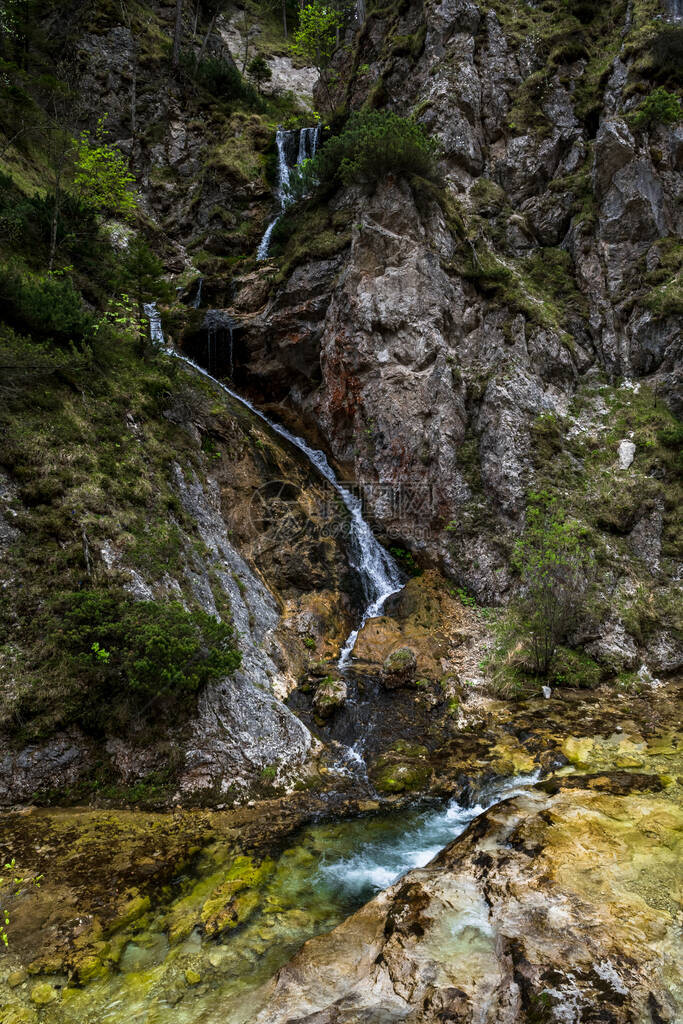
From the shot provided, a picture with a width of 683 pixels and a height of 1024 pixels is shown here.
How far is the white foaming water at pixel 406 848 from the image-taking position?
20.6 ft

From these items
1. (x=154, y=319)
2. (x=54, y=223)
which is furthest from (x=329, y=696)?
(x=154, y=319)

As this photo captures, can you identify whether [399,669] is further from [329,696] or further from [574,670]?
[574,670]

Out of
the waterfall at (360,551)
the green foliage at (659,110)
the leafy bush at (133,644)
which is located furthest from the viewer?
the green foliage at (659,110)

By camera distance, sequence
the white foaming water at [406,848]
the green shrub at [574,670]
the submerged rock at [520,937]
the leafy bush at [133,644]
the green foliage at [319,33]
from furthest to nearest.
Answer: the green foliage at [319,33], the green shrub at [574,670], the leafy bush at [133,644], the white foaming water at [406,848], the submerged rock at [520,937]

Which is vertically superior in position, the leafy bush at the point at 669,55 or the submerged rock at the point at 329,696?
the leafy bush at the point at 669,55

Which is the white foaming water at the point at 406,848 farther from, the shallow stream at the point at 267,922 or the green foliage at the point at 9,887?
the green foliage at the point at 9,887

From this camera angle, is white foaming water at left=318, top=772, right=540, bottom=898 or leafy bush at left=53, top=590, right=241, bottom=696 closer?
white foaming water at left=318, top=772, right=540, bottom=898

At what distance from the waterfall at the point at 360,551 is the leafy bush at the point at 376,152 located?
9167 millimetres

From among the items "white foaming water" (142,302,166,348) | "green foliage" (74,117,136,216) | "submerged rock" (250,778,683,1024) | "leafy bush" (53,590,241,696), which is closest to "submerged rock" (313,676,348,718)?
"leafy bush" (53,590,241,696)

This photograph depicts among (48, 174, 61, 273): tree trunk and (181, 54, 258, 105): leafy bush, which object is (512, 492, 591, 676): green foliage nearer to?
(48, 174, 61, 273): tree trunk

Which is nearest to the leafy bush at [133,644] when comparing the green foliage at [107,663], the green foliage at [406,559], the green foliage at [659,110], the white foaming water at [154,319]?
the green foliage at [107,663]

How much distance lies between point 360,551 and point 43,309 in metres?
9.96

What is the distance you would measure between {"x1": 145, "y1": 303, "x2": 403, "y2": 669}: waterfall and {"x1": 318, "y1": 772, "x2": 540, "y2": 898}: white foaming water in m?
4.58

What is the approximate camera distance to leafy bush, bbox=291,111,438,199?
17.5 metres
